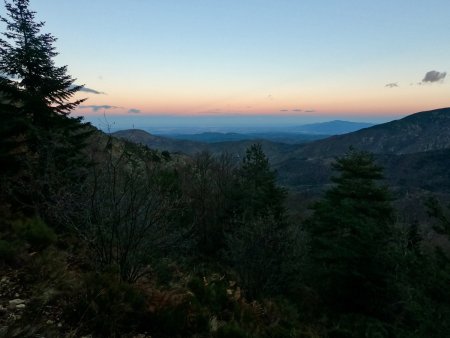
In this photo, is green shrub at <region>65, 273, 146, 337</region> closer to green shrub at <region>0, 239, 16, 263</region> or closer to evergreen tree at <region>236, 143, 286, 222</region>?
green shrub at <region>0, 239, 16, 263</region>

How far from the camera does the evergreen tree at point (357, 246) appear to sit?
18906 millimetres

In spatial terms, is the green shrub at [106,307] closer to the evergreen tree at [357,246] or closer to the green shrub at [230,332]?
the green shrub at [230,332]

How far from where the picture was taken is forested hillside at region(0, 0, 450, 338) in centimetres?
582

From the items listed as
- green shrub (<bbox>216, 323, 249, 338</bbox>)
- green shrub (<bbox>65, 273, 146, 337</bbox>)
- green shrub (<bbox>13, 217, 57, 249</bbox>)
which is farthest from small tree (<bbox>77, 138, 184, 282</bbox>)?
green shrub (<bbox>216, 323, 249, 338</bbox>)

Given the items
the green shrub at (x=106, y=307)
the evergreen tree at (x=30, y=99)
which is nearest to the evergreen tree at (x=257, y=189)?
the evergreen tree at (x=30, y=99)

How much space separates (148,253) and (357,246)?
14864 millimetres

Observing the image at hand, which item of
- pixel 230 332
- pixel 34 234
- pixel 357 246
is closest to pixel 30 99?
pixel 34 234

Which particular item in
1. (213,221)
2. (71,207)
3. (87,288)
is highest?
(71,207)

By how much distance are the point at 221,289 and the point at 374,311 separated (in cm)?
1624

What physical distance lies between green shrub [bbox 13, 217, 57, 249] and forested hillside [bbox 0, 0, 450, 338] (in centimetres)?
3

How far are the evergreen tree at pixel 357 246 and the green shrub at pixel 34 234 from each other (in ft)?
50.2

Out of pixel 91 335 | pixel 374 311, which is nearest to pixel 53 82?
pixel 91 335

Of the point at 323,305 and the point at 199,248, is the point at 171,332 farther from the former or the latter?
the point at 199,248

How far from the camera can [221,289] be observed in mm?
8477
